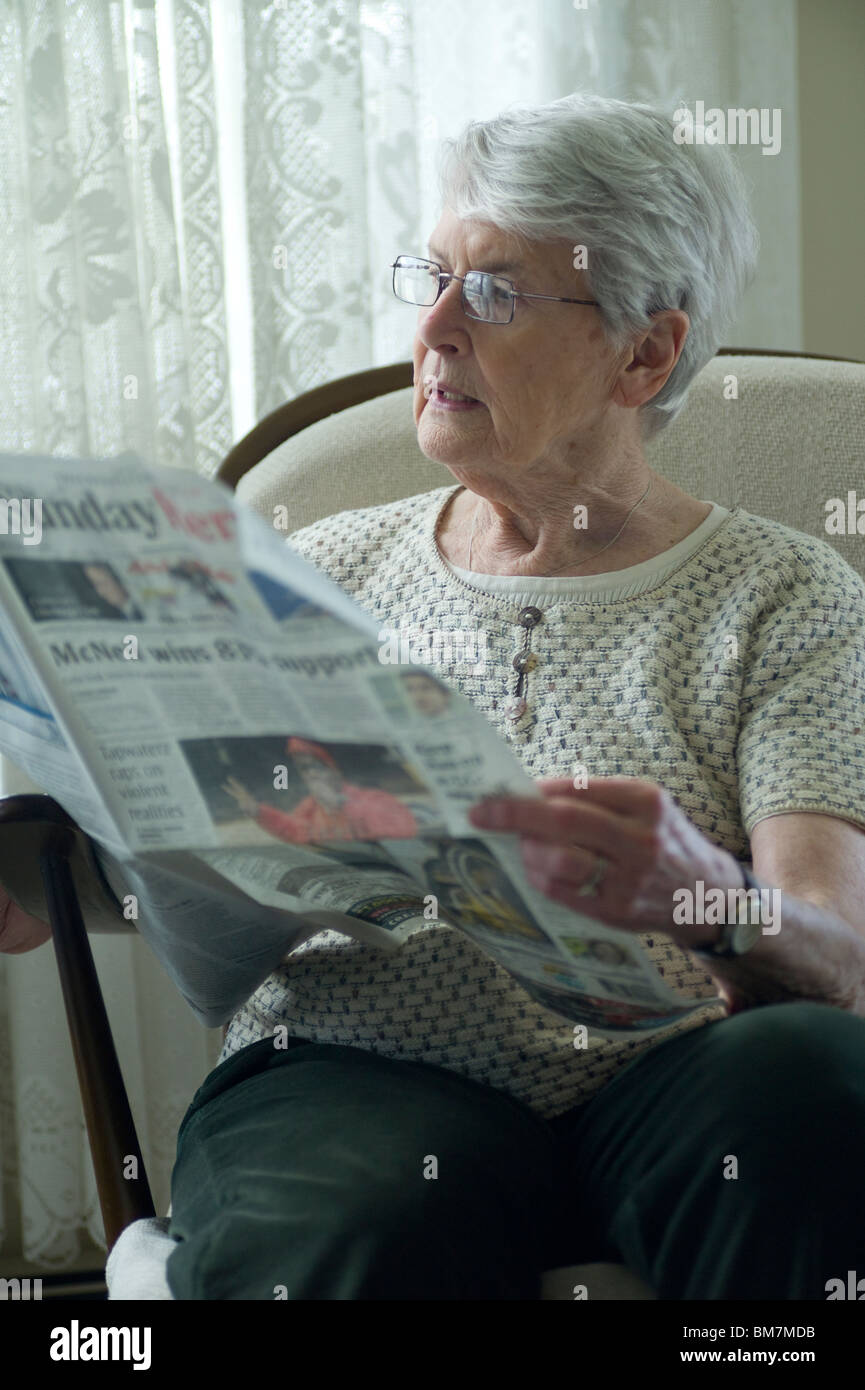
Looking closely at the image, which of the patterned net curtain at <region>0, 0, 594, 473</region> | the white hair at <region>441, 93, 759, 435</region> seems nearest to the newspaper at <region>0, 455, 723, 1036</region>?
the white hair at <region>441, 93, 759, 435</region>

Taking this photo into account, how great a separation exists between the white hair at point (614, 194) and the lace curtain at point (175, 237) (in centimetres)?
59

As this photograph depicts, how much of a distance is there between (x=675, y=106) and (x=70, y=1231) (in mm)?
1647

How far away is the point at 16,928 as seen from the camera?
101 cm

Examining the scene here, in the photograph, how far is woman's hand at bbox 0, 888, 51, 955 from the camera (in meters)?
1.00

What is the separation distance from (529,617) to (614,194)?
32cm

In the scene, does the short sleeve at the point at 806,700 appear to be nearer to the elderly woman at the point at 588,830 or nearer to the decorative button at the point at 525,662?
the elderly woman at the point at 588,830

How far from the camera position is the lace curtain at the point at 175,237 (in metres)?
1.55

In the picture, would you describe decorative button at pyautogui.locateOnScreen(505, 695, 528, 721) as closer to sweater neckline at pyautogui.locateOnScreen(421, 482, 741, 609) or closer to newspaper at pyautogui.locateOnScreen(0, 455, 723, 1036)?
sweater neckline at pyautogui.locateOnScreen(421, 482, 741, 609)

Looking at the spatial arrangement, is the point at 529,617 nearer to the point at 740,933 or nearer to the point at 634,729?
the point at 634,729

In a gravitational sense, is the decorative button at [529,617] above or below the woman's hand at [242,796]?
above

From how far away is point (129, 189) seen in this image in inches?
61.4

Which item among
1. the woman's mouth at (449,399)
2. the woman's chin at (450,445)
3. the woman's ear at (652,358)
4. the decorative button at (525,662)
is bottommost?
the decorative button at (525,662)

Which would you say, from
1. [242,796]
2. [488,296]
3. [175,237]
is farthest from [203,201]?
[242,796]

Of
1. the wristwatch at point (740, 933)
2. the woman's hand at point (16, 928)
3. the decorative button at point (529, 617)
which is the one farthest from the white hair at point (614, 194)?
the woman's hand at point (16, 928)
